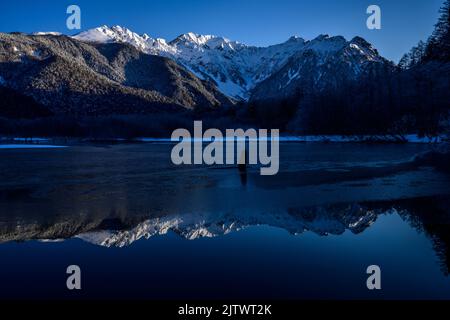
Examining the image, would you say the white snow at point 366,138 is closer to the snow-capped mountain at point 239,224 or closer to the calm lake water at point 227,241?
the calm lake water at point 227,241

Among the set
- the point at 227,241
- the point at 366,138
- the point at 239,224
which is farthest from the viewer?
the point at 366,138

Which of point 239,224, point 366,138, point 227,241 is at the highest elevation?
point 366,138

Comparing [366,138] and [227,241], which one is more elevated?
[366,138]

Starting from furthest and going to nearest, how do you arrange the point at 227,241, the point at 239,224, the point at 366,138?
the point at 366,138 < the point at 239,224 < the point at 227,241

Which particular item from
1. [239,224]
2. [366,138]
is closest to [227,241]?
[239,224]

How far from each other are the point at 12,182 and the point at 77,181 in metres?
3.57

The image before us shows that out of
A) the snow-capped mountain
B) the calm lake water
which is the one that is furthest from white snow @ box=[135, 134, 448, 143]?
the snow-capped mountain

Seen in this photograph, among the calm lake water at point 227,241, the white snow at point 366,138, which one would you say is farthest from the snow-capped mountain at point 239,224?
the white snow at point 366,138

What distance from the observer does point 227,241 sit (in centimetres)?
1084

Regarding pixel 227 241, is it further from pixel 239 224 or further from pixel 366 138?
pixel 366 138

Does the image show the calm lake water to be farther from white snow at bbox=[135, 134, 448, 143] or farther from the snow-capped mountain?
white snow at bbox=[135, 134, 448, 143]

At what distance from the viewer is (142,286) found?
305 inches
